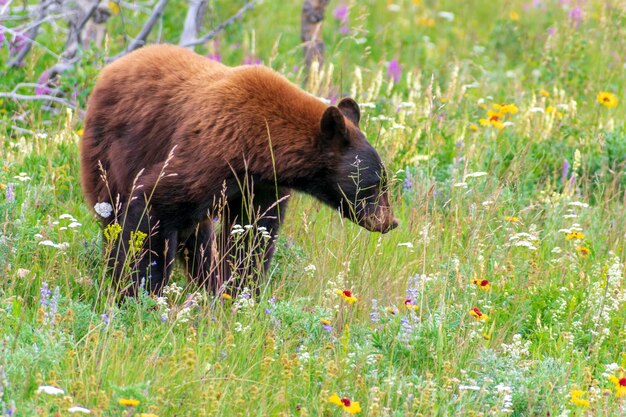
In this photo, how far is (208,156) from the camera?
487 cm

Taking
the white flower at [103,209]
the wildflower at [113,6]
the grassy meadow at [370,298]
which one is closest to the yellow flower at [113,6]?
the wildflower at [113,6]

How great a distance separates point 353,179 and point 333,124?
1.04 feet

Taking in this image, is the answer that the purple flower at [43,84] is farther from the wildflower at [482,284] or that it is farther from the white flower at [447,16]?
the white flower at [447,16]

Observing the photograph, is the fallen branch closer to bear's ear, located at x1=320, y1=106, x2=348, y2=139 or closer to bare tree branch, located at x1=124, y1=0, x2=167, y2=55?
bare tree branch, located at x1=124, y1=0, x2=167, y2=55

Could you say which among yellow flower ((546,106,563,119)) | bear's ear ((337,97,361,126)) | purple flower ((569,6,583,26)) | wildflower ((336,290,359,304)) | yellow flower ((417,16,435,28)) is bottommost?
yellow flower ((417,16,435,28))

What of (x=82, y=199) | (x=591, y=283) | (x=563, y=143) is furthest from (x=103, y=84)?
(x=563, y=143)

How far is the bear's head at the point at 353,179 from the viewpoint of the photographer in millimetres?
5145

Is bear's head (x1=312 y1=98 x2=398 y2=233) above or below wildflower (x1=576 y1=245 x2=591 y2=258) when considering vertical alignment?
above

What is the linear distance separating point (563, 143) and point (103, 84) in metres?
A: 3.63

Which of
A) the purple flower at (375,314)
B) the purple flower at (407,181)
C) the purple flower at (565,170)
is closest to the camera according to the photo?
the purple flower at (375,314)

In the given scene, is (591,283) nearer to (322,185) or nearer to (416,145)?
(322,185)

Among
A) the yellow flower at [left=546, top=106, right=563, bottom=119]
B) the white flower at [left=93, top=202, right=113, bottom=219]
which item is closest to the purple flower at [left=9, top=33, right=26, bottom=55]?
the white flower at [left=93, top=202, right=113, bottom=219]

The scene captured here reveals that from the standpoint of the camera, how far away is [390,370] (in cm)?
392

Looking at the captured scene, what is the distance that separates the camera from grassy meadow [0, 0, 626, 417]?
364 cm
